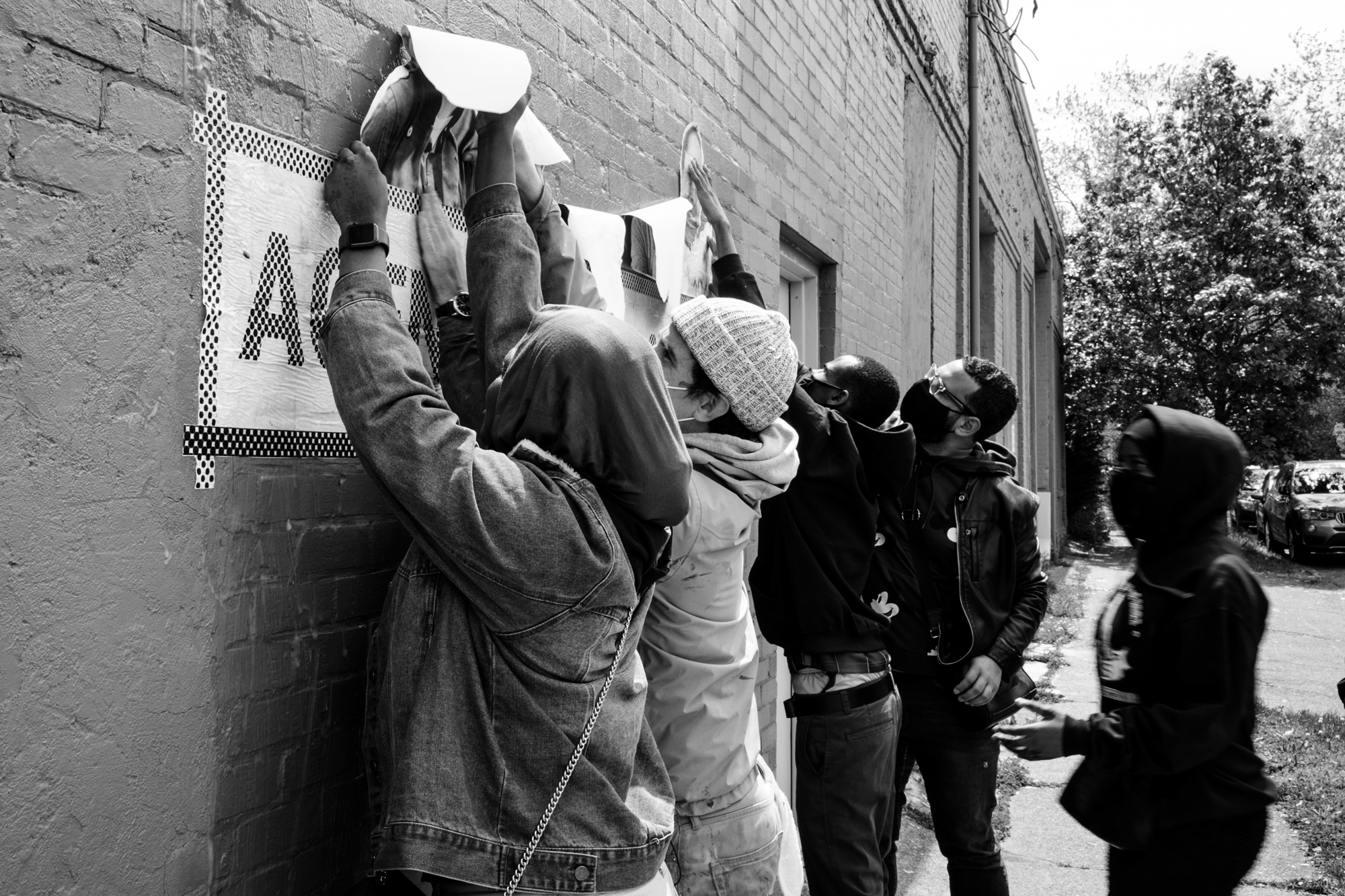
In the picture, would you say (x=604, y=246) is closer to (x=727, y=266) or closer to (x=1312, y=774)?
(x=727, y=266)

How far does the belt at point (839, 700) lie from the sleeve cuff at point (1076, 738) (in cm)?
60

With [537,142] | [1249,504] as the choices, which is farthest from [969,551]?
[1249,504]

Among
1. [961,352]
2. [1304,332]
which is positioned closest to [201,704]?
[961,352]

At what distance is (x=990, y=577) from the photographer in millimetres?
3322

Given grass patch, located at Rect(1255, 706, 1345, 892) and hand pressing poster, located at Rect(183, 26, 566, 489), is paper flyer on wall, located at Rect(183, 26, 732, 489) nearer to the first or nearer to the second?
hand pressing poster, located at Rect(183, 26, 566, 489)

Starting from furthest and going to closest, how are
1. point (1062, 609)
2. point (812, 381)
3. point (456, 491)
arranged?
point (1062, 609)
point (812, 381)
point (456, 491)

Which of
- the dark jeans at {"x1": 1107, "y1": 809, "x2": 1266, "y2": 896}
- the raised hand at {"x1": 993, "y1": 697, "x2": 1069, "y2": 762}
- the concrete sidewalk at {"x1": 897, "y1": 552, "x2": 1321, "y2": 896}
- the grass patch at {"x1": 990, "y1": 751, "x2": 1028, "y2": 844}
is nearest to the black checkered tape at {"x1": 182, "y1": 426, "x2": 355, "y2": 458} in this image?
the raised hand at {"x1": 993, "y1": 697, "x2": 1069, "y2": 762}

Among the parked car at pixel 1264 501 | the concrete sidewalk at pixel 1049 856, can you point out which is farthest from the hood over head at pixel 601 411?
the parked car at pixel 1264 501

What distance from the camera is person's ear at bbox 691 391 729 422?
2.40 meters

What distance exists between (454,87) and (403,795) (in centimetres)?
137

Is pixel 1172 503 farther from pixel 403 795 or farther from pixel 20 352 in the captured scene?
pixel 20 352

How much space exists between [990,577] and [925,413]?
573mm

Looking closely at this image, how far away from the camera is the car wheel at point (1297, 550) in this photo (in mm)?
18469

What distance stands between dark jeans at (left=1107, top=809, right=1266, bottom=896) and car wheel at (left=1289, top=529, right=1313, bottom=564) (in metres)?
18.9
